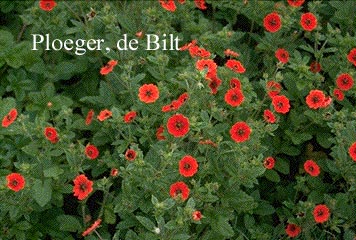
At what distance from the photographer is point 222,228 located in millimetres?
2949

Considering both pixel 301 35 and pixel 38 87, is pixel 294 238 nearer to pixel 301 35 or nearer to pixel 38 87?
pixel 301 35

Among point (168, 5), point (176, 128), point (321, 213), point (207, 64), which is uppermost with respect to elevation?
point (168, 5)

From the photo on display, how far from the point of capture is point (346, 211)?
10.6ft

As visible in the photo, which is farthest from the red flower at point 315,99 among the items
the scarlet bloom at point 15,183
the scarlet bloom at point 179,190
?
the scarlet bloom at point 15,183

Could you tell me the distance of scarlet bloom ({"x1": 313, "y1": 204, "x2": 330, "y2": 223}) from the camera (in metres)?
3.14

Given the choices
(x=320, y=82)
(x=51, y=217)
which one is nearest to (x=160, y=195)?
(x=51, y=217)

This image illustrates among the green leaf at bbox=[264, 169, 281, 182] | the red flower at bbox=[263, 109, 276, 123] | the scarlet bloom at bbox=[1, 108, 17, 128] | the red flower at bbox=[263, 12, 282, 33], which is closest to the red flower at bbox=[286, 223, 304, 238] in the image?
the green leaf at bbox=[264, 169, 281, 182]

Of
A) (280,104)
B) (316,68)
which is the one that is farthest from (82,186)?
(316,68)

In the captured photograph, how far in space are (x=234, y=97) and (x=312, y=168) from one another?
0.66 m

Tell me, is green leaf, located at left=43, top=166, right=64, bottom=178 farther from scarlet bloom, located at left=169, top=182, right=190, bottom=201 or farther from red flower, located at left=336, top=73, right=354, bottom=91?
red flower, located at left=336, top=73, right=354, bottom=91

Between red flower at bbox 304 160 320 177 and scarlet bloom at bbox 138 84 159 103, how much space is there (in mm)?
923

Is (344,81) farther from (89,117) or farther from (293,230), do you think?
(89,117)

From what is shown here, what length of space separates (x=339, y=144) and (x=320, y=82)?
1.83 feet

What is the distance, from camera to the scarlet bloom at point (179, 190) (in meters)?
2.80
